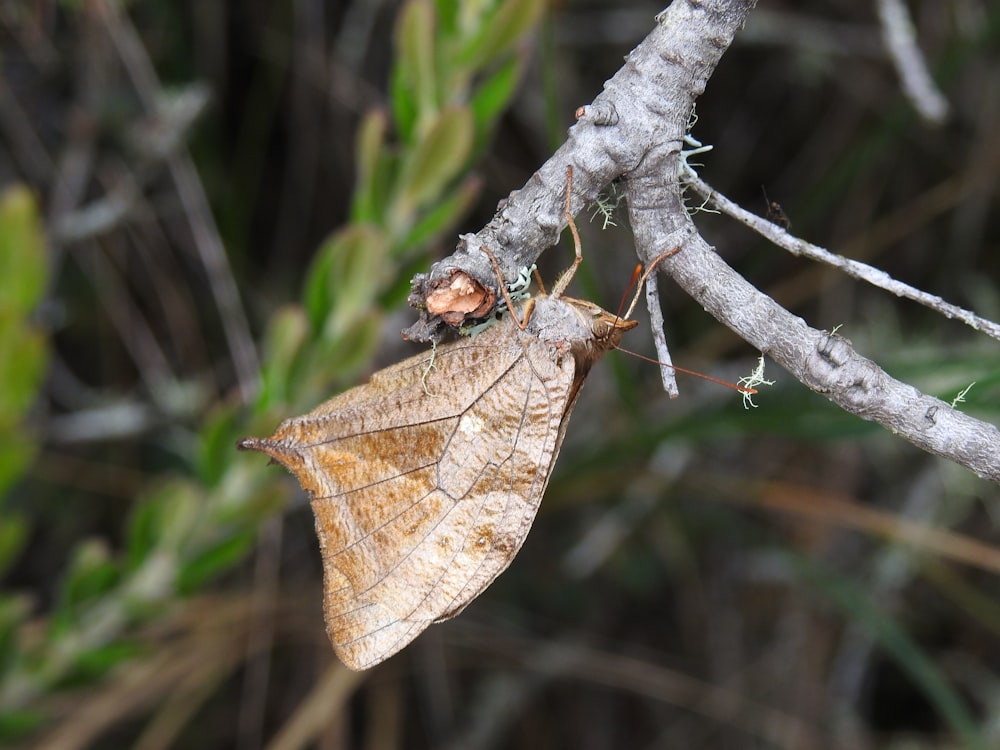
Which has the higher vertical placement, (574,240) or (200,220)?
(200,220)

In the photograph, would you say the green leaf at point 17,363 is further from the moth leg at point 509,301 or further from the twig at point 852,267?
the twig at point 852,267

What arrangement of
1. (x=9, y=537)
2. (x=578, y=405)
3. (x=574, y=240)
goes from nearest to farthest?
(x=574, y=240), (x=9, y=537), (x=578, y=405)

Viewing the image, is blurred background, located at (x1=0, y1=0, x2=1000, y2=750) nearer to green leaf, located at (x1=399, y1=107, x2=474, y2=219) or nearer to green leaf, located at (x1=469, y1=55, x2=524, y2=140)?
green leaf, located at (x1=469, y1=55, x2=524, y2=140)

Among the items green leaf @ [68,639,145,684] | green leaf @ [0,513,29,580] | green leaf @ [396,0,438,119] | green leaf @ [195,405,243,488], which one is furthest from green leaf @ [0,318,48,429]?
green leaf @ [396,0,438,119]

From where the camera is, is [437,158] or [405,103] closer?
[437,158]

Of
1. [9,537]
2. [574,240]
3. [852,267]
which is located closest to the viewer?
[852,267]

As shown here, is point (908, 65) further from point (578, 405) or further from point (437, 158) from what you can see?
point (578, 405)

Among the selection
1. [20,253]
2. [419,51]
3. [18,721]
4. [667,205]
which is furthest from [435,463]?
[18,721]
